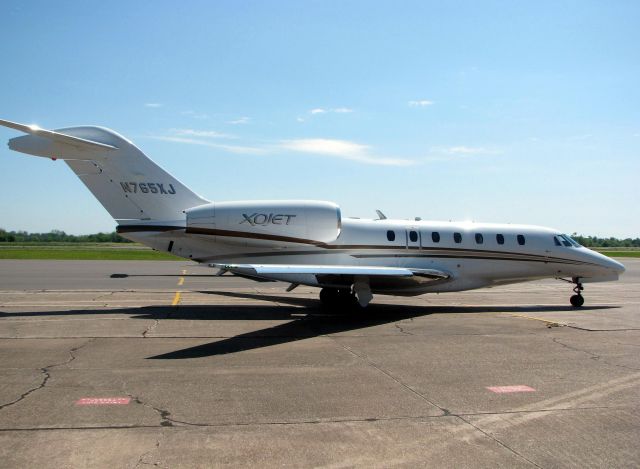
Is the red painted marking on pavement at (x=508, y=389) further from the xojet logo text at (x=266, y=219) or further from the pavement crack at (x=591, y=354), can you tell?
the xojet logo text at (x=266, y=219)

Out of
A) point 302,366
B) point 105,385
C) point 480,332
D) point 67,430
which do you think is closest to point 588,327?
point 480,332

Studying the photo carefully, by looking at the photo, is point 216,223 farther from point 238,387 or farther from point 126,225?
point 238,387

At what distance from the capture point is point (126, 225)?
15.9m

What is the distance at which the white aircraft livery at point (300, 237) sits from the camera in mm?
15242

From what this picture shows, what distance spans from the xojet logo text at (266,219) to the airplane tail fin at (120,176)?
167cm

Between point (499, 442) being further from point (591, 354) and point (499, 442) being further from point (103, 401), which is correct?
point (591, 354)

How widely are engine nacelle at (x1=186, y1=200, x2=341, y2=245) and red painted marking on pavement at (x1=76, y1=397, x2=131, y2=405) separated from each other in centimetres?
938

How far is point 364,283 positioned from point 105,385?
8934 mm

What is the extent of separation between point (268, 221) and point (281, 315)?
111 inches

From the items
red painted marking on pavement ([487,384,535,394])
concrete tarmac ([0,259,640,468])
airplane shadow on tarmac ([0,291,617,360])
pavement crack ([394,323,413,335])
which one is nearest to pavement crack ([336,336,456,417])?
concrete tarmac ([0,259,640,468])

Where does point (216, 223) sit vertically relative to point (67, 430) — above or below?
above

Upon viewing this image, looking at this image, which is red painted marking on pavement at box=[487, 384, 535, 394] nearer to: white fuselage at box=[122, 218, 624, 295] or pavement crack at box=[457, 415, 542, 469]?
pavement crack at box=[457, 415, 542, 469]

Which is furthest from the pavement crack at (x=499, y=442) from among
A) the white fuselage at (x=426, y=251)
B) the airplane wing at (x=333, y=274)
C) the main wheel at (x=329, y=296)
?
the main wheel at (x=329, y=296)

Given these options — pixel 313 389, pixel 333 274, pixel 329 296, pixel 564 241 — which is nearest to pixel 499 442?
pixel 313 389
